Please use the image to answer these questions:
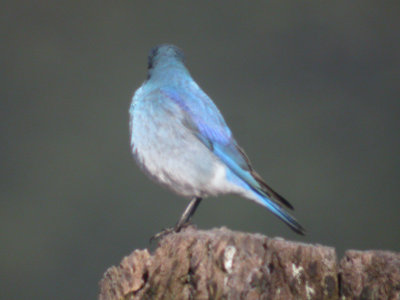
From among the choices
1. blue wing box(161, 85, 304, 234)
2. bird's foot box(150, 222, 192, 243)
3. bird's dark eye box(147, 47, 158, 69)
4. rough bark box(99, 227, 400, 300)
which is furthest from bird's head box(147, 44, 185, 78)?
rough bark box(99, 227, 400, 300)

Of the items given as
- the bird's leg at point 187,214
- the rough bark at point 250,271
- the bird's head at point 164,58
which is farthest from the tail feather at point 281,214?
the bird's head at point 164,58

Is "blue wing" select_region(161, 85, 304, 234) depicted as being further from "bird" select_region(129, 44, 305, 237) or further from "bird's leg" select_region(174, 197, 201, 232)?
"bird's leg" select_region(174, 197, 201, 232)

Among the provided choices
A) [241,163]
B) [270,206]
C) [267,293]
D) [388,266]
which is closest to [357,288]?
[388,266]

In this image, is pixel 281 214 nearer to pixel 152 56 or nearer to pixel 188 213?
pixel 188 213

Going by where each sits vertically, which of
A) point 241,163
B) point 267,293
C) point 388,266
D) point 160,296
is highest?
point 241,163

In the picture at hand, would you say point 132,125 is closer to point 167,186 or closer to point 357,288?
point 167,186

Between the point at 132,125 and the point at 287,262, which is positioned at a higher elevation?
the point at 132,125

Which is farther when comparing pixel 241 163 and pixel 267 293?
pixel 241 163

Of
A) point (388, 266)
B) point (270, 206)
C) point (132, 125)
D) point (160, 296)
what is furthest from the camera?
point (132, 125)
